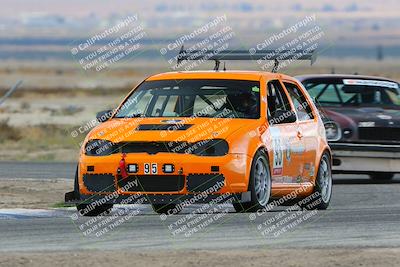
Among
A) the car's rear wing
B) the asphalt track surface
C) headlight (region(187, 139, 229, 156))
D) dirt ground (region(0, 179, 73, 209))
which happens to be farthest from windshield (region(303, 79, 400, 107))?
headlight (region(187, 139, 229, 156))

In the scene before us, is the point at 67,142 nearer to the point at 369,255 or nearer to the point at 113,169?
the point at 113,169

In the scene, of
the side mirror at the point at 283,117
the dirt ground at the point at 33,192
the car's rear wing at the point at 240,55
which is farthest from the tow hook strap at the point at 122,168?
the dirt ground at the point at 33,192

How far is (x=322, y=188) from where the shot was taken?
53.1ft

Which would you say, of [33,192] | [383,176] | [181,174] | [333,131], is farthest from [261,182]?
[383,176]

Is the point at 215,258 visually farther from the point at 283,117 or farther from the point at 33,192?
the point at 33,192

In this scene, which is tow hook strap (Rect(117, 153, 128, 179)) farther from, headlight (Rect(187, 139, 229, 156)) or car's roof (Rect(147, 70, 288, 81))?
car's roof (Rect(147, 70, 288, 81))

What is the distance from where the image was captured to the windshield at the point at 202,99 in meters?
15.1

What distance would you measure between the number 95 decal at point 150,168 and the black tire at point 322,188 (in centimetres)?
257

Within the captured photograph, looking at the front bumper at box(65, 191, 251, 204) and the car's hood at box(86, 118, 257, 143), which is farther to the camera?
the car's hood at box(86, 118, 257, 143)

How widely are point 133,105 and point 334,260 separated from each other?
5037 millimetres

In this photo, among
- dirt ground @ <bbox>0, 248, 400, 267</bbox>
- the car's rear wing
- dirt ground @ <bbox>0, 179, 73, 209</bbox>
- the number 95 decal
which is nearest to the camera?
dirt ground @ <bbox>0, 248, 400, 267</bbox>

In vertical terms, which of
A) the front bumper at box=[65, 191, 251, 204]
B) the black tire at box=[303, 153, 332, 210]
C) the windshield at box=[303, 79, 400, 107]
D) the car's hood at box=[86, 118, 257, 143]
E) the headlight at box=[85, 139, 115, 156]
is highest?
the car's hood at box=[86, 118, 257, 143]

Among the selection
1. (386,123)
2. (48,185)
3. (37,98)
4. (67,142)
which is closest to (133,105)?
(48,185)

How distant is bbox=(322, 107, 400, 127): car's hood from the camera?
20688mm
